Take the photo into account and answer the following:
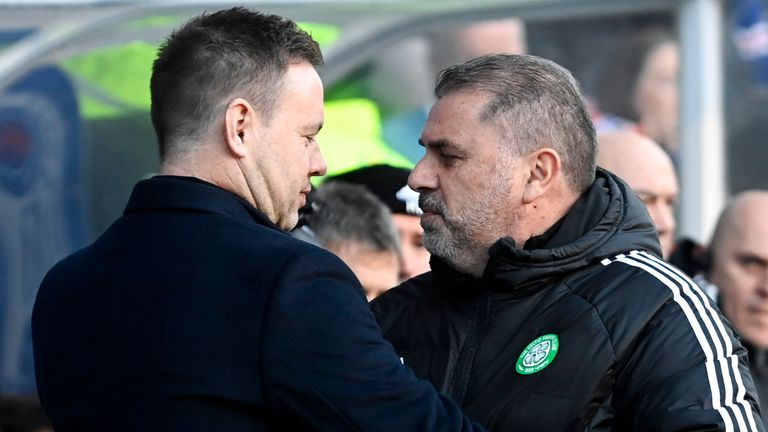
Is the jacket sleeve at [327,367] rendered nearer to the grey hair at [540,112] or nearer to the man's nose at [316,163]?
the man's nose at [316,163]

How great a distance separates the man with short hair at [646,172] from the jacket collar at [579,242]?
6.48 feet

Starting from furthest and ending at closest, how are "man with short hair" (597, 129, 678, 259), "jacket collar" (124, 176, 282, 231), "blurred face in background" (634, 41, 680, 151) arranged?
1. "blurred face in background" (634, 41, 680, 151)
2. "man with short hair" (597, 129, 678, 259)
3. "jacket collar" (124, 176, 282, 231)

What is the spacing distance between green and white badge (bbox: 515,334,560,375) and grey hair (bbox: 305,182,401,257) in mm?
1398

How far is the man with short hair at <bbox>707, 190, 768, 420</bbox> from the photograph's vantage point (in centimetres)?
435

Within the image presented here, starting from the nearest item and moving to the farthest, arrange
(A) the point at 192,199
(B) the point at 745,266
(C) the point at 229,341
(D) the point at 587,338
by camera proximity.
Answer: (C) the point at 229,341
(A) the point at 192,199
(D) the point at 587,338
(B) the point at 745,266

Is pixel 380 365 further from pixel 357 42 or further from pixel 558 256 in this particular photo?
pixel 357 42

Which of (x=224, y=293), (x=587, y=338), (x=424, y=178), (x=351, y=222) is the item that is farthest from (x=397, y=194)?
(x=224, y=293)

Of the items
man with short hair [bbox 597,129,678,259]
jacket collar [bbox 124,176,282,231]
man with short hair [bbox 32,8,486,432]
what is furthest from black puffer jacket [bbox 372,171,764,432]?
man with short hair [bbox 597,129,678,259]

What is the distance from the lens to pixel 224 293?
2.06 m

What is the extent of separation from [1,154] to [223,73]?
262cm

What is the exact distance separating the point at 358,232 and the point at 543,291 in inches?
53.3

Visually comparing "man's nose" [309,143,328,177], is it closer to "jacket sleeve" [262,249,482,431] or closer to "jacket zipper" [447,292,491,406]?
"jacket sleeve" [262,249,482,431]

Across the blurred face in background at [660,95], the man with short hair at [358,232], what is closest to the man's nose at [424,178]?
the man with short hair at [358,232]

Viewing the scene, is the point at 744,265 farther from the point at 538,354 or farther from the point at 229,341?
the point at 229,341
